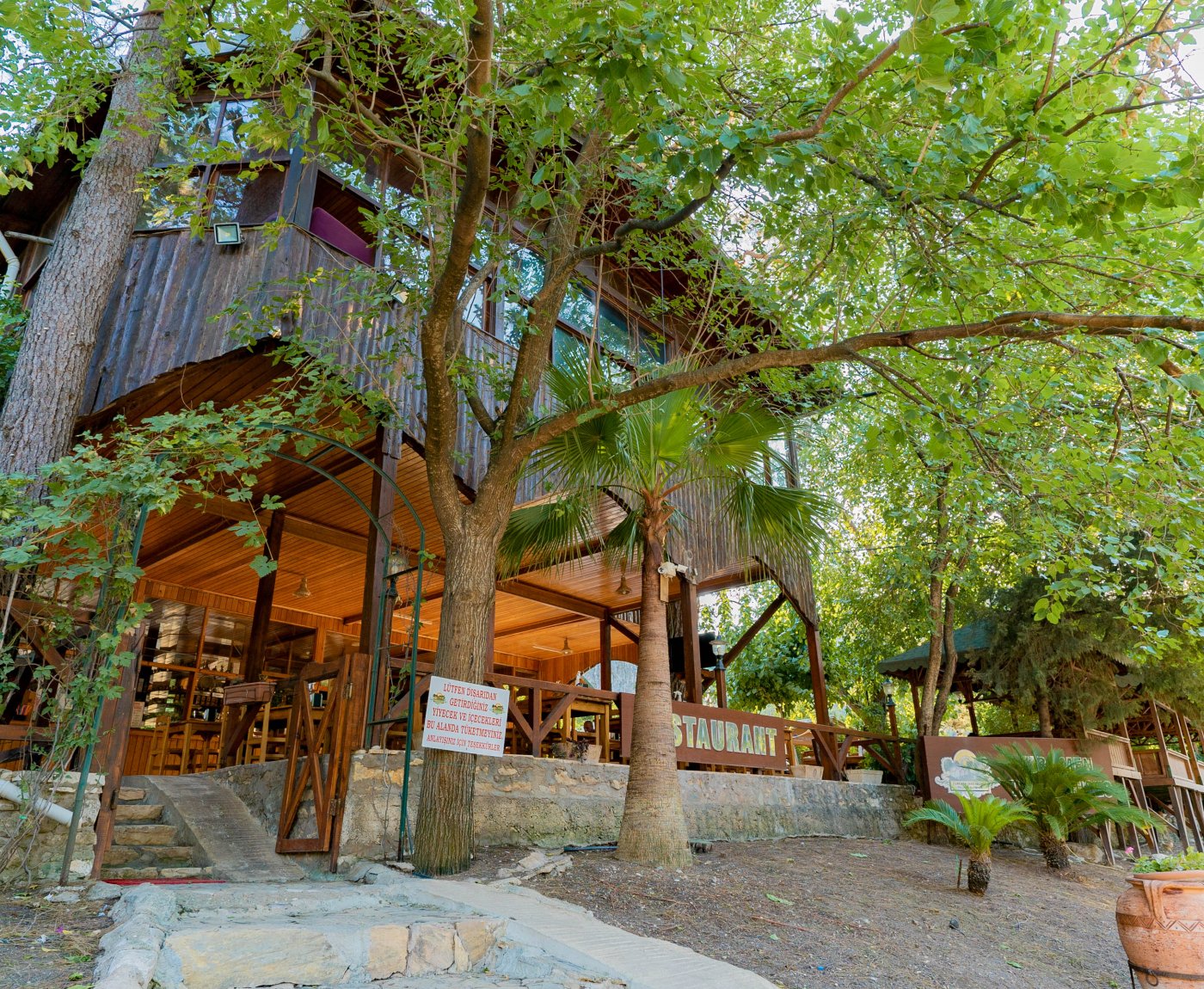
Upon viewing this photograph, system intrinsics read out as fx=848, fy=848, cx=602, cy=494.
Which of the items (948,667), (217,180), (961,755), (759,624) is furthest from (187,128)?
(948,667)

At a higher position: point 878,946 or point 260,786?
point 260,786

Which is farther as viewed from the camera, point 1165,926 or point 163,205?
point 163,205

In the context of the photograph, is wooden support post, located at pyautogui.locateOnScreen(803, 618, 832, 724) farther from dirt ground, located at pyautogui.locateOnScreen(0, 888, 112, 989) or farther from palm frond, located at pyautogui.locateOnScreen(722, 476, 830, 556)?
dirt ground, located at pyautogui.locateOnScreen(0, 888, 112, 989)

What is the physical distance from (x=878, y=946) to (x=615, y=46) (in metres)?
5.09

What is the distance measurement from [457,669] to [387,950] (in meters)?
2.00

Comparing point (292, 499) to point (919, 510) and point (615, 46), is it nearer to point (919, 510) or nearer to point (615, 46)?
point (615, 46)

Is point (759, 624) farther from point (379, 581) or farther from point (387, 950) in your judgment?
point (387, 950)

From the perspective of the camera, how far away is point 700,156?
3.98 m

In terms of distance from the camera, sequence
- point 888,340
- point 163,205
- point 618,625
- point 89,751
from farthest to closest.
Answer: point 618,625 → point 163,205 → point 888,340 → point 89,751

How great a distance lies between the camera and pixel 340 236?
8.52m

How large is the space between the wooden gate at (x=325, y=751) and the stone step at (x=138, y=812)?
104 centimetres

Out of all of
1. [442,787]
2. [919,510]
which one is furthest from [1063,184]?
[919,510]

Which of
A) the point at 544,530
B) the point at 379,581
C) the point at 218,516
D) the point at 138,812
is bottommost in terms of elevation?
the point at 138,812

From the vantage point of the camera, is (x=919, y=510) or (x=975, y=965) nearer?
(x=975, y=965)
